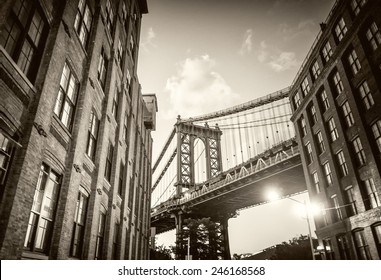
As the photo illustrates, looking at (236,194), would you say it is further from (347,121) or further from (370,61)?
(370,61)

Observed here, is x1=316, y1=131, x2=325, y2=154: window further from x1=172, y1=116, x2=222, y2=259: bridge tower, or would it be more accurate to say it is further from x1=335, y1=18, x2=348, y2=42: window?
x1=172, y1=116, x2=222, y2=259: bridge tower

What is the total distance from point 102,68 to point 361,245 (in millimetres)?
18793

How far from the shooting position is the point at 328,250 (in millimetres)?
21750

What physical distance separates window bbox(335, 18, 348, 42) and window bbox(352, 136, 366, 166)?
8.03 meters

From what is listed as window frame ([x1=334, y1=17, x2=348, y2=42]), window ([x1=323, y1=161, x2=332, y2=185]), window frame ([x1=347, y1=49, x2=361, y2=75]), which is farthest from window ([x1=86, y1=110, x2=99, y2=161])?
window frame ([x1=334, y1=17, x2=348, y2=42])

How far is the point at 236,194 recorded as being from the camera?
145ft

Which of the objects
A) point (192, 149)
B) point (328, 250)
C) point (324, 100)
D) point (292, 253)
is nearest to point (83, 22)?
point (324, 100)

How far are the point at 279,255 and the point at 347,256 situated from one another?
913 inches

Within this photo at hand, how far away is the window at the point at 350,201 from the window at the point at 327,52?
10651mm

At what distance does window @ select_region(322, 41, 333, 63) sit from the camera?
22.9m

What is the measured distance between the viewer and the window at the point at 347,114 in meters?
20.2

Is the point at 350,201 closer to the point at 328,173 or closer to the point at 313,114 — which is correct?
the point at 328,173

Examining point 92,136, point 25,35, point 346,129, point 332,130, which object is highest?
point 332,130

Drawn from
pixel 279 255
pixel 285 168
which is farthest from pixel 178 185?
pixel 285 168
